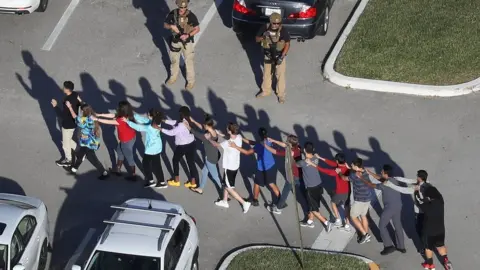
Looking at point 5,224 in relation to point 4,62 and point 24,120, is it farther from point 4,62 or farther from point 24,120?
point 4,62

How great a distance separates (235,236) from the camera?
14.5m

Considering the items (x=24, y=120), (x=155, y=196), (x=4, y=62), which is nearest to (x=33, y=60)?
(x=4, y=62)

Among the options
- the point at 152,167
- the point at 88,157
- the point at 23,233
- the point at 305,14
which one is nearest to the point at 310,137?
the point at 305,14

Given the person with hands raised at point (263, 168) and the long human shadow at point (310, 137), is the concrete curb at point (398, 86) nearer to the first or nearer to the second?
the long human shadow at point (310, 137)

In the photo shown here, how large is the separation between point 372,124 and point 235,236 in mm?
3521

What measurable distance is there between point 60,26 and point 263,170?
22.1ft

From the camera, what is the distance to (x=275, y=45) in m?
16.4

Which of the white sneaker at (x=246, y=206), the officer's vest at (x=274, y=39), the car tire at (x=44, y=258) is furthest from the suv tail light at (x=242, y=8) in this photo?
the car tire at (x=44, y=258)

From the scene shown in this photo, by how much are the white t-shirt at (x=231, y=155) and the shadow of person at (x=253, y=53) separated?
3.32 metres

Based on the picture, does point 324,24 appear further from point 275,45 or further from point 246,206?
point 246,206

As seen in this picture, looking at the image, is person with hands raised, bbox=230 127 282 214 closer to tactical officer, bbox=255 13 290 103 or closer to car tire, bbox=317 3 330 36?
tactical officer, bbox=255 13 290 103

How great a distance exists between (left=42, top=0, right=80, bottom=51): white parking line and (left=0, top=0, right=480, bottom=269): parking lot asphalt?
0.28 feet

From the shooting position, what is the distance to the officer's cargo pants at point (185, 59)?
1703cm

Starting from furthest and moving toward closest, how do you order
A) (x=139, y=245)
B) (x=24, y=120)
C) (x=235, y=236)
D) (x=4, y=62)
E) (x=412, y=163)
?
(x=4, y=62) < (x=24, y=120) < (x=412, y=163) < (x=235, y=236) < (x=139, y=245)
